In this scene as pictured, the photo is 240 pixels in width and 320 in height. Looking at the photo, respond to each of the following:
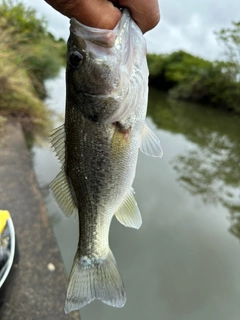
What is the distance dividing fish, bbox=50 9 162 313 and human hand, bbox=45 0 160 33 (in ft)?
0.09

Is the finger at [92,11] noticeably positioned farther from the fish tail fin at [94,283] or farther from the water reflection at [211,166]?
the water reflection at [211,166]

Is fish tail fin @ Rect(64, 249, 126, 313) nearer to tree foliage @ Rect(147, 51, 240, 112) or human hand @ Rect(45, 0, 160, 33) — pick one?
human hand @ Rect(45, 0, 160, 33)

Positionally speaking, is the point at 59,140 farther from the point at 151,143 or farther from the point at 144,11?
the point at 144,11

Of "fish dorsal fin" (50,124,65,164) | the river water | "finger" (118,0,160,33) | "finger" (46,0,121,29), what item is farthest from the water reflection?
"finger" (46,0,121,29)

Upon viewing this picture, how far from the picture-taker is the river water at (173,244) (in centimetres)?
434

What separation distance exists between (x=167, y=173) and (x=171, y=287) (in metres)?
4.04

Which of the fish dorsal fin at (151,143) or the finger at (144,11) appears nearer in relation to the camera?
the finger at (144,11)

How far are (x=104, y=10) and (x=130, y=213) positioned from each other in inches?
40.0

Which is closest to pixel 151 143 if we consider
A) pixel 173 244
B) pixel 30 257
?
pixel 30 257

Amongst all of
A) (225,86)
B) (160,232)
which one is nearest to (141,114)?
(160,232)

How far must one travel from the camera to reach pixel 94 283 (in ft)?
5.37

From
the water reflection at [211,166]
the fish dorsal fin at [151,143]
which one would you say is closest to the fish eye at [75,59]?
the fish dorsal fin at [151,143]

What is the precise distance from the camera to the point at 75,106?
55.4 inches

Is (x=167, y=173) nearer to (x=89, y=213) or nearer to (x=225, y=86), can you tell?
(x=89, y=213)
